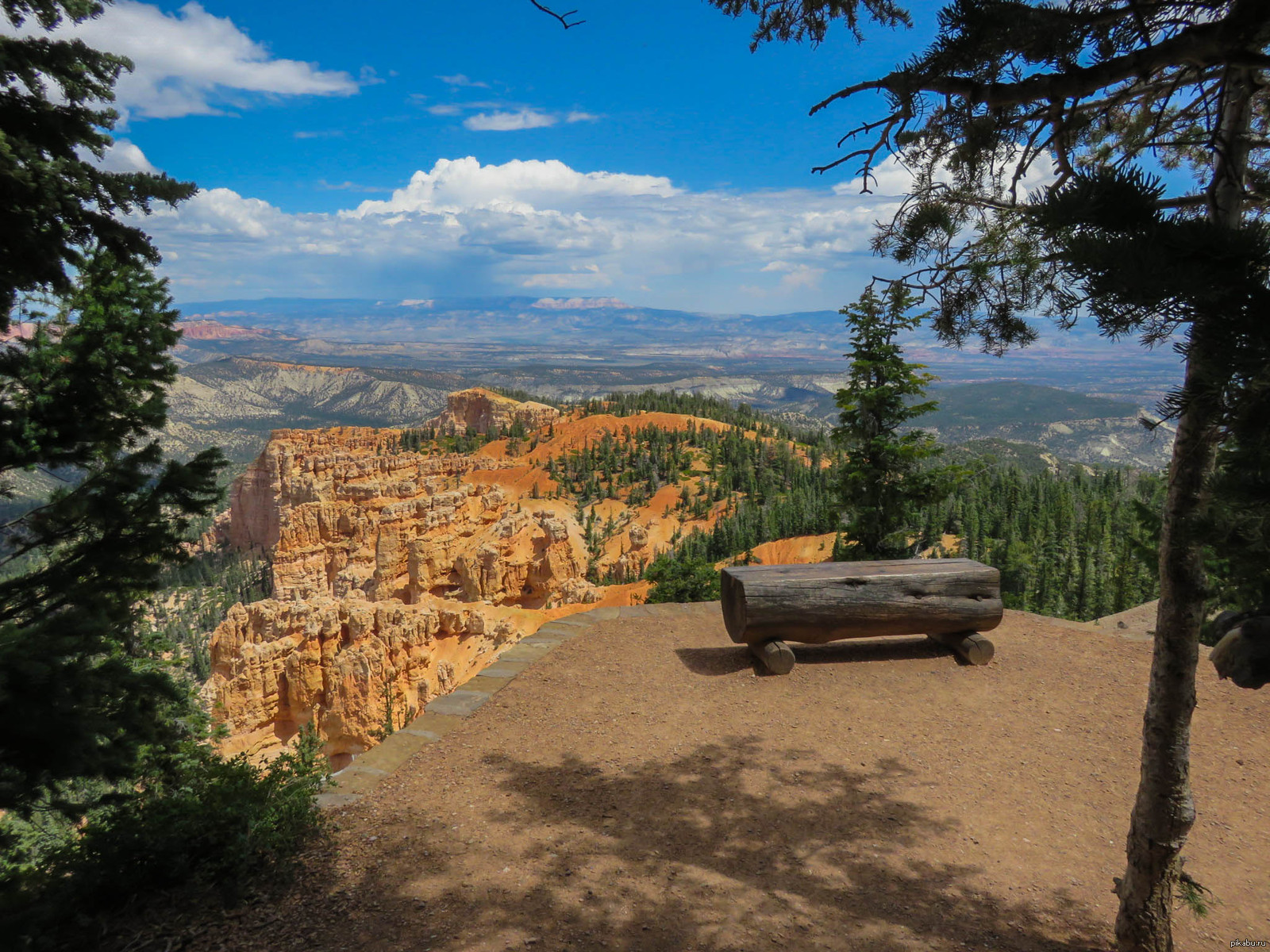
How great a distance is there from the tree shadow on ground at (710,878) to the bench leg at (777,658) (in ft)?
5.84

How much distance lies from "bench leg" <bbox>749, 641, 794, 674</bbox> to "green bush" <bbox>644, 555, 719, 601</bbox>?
4736 mm

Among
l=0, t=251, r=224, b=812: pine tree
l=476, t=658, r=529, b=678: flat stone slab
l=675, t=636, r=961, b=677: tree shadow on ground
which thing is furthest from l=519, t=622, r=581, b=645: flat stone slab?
l=0, t=251, r=224, b=812: pine tree

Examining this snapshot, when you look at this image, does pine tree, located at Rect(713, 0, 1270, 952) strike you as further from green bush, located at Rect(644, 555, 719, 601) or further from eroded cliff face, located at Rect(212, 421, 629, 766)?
eroded cliff face, located at Rect(212, 421, 629, 766)

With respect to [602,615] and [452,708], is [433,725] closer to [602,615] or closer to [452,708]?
[452,708]

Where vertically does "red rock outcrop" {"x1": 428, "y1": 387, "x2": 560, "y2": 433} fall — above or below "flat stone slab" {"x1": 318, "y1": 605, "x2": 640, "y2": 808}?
below

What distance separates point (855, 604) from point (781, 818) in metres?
2.89

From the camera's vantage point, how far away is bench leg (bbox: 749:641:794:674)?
7.02 meters

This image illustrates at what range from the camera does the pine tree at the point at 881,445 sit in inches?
472

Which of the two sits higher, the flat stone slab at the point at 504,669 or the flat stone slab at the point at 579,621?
the flat stone slab at the point at 504,669

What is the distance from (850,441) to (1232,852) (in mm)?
8740

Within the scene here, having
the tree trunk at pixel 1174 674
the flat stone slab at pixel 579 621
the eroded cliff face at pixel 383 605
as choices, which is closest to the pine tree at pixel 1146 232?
the tree trunk at pixel 1174 674

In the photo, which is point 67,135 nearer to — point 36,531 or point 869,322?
point 36,531

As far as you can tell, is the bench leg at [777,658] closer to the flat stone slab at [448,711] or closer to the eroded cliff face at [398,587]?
the flat stone slab at [448,711]

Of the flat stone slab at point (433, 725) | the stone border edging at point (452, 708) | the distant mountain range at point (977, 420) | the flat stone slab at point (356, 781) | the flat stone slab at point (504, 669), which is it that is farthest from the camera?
the distant mountain range at point (977, 420)
